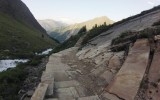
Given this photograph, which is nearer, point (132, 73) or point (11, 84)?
point (132, 73)

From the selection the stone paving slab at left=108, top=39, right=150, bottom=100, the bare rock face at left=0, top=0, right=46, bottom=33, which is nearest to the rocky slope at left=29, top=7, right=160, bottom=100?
the stone paving slab at left=108, top=39, right=150, bottom=100

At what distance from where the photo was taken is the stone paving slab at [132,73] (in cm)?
1014

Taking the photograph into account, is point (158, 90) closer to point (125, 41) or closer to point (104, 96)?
point (104, 96)

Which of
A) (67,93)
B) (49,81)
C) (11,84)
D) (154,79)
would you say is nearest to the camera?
(154,79)

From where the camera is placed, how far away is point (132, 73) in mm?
11172

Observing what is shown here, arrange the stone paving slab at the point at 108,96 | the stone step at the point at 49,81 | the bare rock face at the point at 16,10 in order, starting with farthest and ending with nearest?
the bare rock face at the point at 16,10 → the stone step at the point at 49,81 → the stone paving slab at the point at 108,96

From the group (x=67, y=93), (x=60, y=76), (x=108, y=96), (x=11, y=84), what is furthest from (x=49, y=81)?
(x=108, y=96)

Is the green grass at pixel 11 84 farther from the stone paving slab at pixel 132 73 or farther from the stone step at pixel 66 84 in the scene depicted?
the stone paving slab at pixel 132 73

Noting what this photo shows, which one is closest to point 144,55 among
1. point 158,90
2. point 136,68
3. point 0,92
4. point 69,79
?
point 136,68

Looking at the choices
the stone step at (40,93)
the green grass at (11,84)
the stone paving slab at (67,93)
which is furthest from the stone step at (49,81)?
the green grass at (11,84)

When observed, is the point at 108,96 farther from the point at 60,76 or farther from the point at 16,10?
the point at 16,10

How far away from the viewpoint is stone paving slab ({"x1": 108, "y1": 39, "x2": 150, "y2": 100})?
10.1m

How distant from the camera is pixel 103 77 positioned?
12523 millimetres

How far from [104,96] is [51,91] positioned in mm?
2482
